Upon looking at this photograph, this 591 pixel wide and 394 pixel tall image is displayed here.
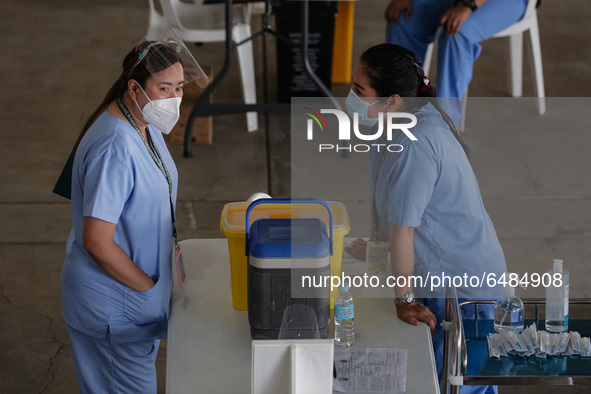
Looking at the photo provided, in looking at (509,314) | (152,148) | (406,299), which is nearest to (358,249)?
(406,299)

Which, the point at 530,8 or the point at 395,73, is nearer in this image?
the point at 395,73

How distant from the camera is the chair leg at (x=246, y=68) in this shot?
4.84m

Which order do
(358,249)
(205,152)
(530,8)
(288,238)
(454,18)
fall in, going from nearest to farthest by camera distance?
(288,238), (358,249), (454,18), (530,8), (205,152)

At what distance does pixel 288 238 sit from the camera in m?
2.01

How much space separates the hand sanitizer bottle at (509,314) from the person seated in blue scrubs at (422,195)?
15 centimetres

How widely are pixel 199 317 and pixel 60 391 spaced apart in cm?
114

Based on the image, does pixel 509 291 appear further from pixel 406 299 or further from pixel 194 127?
pixel 194 127

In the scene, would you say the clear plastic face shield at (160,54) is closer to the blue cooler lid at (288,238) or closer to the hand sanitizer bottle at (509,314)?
the blue cooler lid at (288,238)

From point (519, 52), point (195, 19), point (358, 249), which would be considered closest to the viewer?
point (358, 249)

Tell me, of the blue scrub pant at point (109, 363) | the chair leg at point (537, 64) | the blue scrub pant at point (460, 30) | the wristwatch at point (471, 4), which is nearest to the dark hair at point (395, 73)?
the blue scrub pant at point (109, 363)

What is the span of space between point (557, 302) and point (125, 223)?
A: 1.21m

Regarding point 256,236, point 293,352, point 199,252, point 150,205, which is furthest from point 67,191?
point 293,352

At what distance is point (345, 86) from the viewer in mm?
5512

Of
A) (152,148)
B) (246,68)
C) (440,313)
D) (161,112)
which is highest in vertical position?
(246,68)
